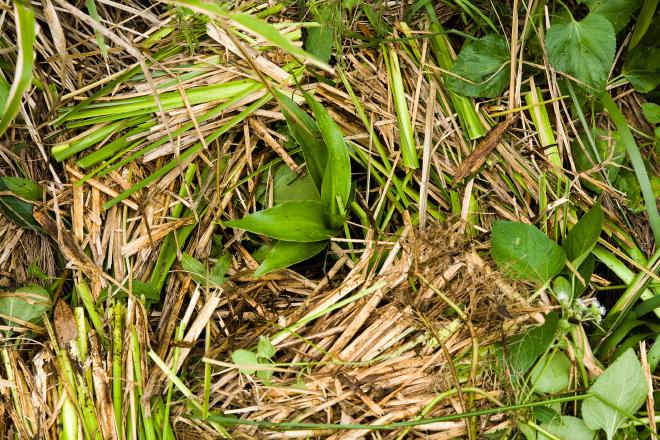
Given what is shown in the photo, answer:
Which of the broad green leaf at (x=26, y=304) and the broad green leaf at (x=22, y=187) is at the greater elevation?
the broad green leaf at (x=22, y=187)

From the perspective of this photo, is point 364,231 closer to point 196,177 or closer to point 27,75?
point 196,177

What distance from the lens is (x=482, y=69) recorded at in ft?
4.33

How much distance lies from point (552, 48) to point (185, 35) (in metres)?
0.76

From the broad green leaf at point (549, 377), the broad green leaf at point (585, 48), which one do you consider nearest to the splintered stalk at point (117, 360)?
the broad green leaf at point (549, 377)

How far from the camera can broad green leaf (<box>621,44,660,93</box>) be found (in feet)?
4.33

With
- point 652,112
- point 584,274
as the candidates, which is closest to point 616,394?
point 584,274

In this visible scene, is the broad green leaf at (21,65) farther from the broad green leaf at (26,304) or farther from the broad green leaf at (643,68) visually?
the broad green leaf at (643,68)

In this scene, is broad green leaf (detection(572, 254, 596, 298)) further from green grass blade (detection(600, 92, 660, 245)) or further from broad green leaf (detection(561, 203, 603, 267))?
green grass blade (detection(600, 92, 660, 245))

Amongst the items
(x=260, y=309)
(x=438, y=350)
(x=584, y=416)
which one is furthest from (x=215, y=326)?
(x=584, y=416)

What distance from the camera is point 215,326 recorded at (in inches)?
49.8

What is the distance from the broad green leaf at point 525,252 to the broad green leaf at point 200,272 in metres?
0.55

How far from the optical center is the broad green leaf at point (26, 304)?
1.26 metres

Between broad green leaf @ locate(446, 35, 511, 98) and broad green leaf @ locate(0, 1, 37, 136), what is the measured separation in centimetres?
82

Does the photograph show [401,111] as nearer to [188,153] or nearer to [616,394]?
[188,153]
